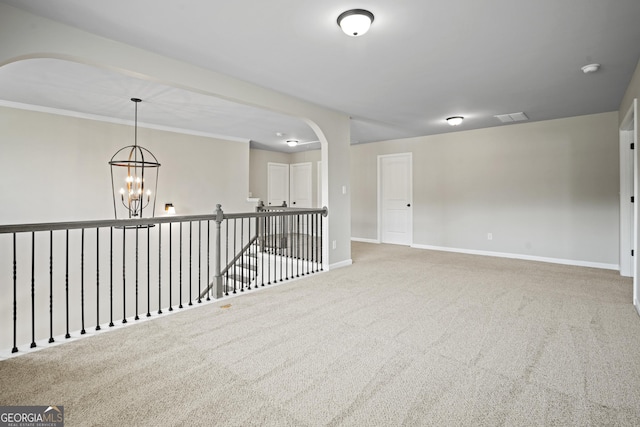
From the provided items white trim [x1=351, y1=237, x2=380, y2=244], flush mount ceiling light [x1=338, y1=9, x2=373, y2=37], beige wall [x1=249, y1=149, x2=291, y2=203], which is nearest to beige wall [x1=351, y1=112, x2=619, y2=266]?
white trim [x1=351, y1=237, x2=380, y2=244]

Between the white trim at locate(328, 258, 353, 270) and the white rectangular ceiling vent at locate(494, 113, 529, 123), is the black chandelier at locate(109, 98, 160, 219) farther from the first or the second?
the white rectangular ceiling vent at locate(494, 113, 529, 123)

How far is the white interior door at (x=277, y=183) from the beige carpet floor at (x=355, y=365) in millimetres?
5689

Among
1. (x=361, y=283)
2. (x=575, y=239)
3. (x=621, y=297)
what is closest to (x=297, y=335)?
(x=361, y=283)

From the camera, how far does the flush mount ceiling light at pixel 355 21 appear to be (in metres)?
2.39

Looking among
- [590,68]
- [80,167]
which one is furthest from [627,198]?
[80,167]

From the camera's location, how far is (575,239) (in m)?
5.38

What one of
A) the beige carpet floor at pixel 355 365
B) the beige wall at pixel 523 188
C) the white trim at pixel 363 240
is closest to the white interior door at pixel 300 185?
the white trim at pixel 363 240

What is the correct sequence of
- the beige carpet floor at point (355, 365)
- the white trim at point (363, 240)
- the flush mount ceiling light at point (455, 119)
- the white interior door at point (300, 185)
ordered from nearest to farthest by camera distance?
the beige carpet floor at point (355, 365) → the flush mount ceiling light at point (455, 119) → the white trim at point (363, 240) → the white interior door at point (300, 185)

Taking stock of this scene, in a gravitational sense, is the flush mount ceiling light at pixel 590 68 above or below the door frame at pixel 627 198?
above

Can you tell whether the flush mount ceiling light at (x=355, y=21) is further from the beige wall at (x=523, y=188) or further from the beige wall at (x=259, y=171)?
the beige wall at (x=259, y=171)

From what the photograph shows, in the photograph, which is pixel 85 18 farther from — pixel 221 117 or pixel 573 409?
pixel 573 409

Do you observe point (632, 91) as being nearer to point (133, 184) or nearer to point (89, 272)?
point (133, 184)

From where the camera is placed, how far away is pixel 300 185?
9.44m

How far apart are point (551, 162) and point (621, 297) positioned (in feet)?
8.87
